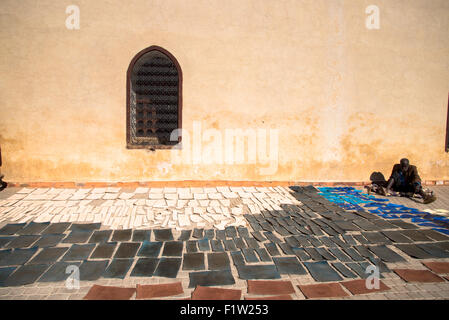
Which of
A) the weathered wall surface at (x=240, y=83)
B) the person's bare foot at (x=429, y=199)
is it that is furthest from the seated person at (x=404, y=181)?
the weathered wall surface at (x=240, y=83)

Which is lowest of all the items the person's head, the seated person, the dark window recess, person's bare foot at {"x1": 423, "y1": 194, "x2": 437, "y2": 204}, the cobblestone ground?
the cobblestone ground

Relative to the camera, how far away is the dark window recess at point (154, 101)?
680 centimetres

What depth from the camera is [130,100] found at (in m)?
6.72

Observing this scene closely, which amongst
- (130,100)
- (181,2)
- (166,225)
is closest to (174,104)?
(130,100)

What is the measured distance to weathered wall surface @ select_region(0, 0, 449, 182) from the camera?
6.46 metres

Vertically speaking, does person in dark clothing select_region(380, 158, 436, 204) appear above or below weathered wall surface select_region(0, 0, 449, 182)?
below

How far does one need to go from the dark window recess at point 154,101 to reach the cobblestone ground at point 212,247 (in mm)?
1633

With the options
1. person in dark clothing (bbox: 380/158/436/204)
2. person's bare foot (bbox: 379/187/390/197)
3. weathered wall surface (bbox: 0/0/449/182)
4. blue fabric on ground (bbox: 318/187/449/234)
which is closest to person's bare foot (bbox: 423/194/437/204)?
person in dark clothing (bbox: 380/158/436/204)

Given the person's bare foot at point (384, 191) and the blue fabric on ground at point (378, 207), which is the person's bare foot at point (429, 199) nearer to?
the blue fabric on ground at point (378, 207)

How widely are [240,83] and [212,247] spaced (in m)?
4.27

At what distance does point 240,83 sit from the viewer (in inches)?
272

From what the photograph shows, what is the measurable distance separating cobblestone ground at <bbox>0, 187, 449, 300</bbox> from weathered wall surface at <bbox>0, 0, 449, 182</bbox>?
4.06 ft

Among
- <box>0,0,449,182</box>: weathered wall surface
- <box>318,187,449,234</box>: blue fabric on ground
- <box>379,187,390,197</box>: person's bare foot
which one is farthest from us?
<box>379,187,390,197</box>: person's bare foot

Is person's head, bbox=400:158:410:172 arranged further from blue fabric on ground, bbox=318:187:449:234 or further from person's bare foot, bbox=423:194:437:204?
blue fabric on ground, bbox=318:187:449:234
